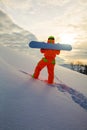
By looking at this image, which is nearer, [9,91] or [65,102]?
[9,91]

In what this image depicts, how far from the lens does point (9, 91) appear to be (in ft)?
9.16

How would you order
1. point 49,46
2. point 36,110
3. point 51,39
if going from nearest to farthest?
point 36,110
point 49,46
point 51,39

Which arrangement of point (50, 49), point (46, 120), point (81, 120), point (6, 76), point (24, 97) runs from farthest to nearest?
point (50, 49) < point (6, 76) < point (24, 97) < point (81, 120) < point (46, 120)

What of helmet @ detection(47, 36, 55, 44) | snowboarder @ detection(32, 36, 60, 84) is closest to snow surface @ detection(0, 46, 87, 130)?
snowboarder @ detection(32, 36, 60, 84)

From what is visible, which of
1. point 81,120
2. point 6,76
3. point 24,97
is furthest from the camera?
point 6,76

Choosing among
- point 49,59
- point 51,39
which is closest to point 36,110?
point 49,59

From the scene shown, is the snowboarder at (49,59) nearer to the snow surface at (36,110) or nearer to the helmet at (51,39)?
the helmet at (51,39)

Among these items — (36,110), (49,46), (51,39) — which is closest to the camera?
(36,110)

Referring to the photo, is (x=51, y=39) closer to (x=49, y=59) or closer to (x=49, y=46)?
(x=49, y=46)

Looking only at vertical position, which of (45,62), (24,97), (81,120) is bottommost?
(81,120)

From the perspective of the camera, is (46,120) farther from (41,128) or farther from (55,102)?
(55,102)

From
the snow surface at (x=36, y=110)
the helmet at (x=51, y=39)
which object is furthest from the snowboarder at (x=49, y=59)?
the snow surface at (x=36, y=110)

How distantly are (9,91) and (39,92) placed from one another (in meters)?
0.54

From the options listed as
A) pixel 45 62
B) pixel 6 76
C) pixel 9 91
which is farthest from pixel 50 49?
pixel 9 91
